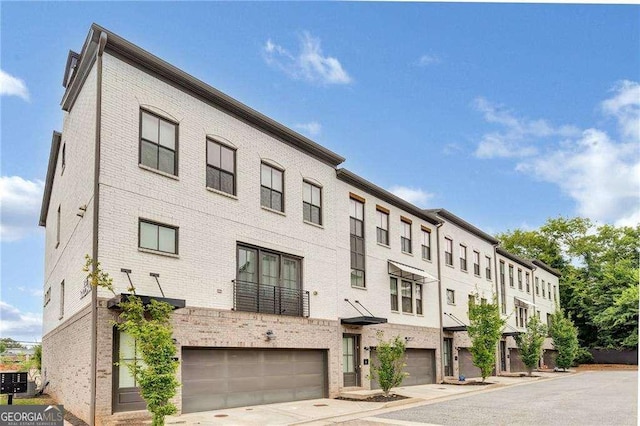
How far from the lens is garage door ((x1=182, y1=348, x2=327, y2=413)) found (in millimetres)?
16375

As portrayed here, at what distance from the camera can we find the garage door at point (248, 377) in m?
16.4

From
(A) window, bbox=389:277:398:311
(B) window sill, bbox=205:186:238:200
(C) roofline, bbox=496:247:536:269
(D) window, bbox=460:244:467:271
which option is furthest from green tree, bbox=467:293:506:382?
(B) window sill, bbox=205:186:238:200

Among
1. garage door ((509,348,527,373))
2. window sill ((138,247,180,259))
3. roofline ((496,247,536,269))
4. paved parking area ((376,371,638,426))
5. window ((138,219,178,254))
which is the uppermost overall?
→ roofline ((496,247,536,269))

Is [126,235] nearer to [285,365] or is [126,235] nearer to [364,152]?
[285,365]

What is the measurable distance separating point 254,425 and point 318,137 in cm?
1122

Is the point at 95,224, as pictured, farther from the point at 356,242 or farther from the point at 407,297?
the point at 407,297

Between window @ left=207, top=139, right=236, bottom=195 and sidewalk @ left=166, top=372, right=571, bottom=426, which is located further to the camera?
window @ left=207, top=139, right=236, bottom=195

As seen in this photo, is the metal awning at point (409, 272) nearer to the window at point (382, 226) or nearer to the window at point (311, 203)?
the window at point (382, 226)

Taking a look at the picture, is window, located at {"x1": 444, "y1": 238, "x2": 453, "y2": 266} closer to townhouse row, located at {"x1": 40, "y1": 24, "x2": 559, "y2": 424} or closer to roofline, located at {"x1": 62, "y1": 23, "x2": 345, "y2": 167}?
townhouse row, located at {"x1": 40, "y1": 24, "x2": 559, "y2": 424}

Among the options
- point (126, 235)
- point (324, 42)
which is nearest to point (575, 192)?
point (324, 42)

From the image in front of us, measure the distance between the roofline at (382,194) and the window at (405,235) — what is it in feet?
1.90

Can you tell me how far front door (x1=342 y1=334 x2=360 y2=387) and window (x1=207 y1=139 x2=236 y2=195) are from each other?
7.93 metres

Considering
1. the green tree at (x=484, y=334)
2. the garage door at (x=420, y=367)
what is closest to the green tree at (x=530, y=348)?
the green tree at (x=484, y=334)

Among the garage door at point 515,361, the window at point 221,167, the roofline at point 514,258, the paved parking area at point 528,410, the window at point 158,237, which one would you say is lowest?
the garage door at point 515,361
